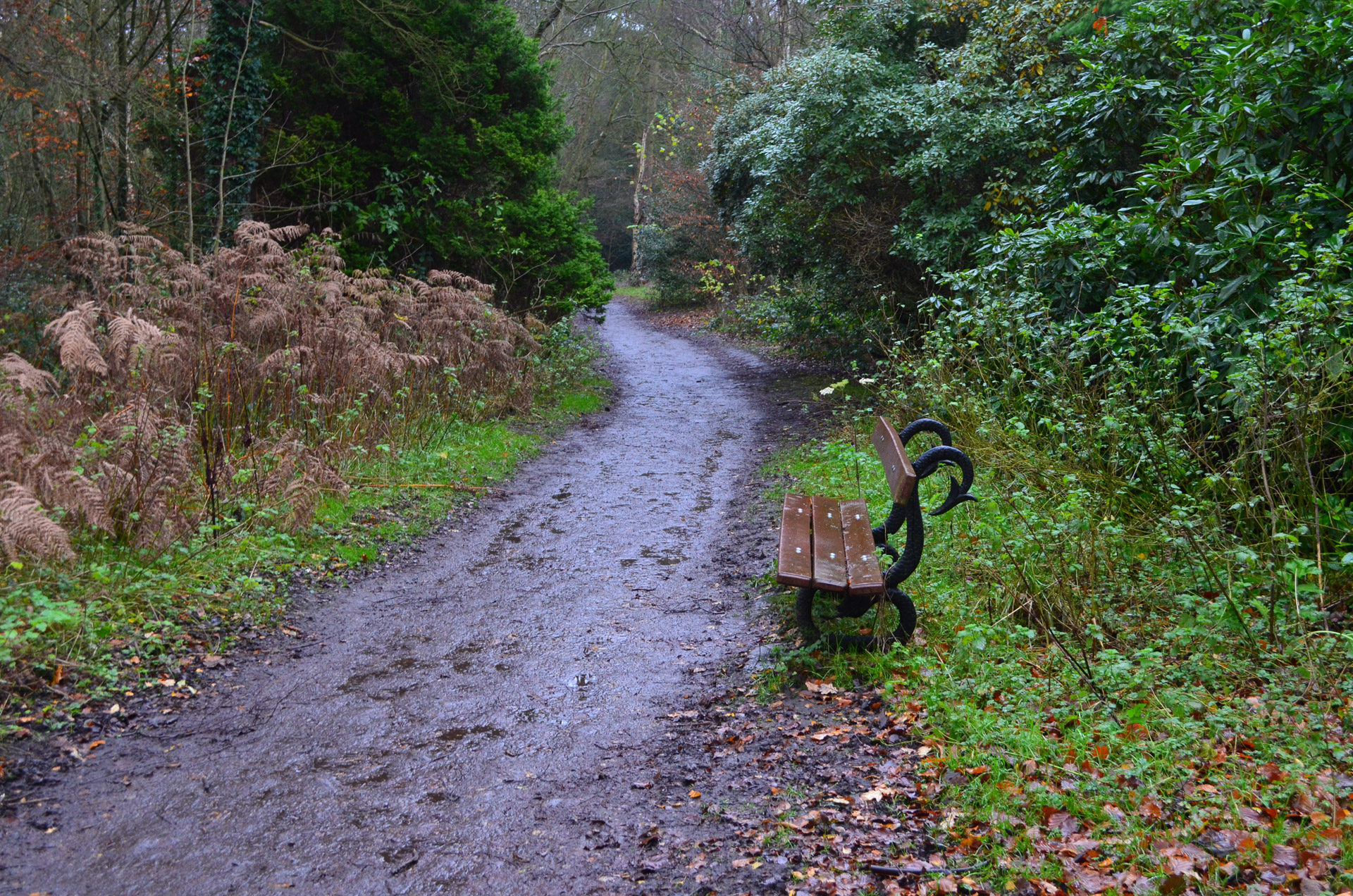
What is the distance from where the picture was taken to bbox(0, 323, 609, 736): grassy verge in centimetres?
420

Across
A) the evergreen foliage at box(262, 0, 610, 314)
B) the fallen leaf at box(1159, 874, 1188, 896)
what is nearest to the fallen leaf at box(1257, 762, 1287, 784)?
the fallen leaf at box(1159, 874, 1188, 896)

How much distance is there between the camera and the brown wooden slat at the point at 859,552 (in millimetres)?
4348

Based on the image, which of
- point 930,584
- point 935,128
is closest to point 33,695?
point 930,584

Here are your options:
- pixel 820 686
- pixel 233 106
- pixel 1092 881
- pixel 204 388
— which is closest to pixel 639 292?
pixel 233 106

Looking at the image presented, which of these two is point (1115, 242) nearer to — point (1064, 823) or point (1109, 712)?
point (1109, 712)

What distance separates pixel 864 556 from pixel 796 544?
401mm

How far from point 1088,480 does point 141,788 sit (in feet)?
17.9

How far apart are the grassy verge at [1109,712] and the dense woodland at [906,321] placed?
0.07ft

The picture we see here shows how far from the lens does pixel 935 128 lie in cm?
1147

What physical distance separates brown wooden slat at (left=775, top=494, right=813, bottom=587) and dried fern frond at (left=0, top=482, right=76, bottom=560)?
356 cm

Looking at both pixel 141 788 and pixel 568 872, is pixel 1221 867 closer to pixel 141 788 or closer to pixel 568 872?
pixel 568 872

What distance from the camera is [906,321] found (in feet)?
44.2

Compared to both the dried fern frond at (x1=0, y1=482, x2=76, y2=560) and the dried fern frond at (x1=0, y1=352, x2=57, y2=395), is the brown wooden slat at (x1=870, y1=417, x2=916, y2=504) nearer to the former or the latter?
the dried fern frond at (x1=0, y1=482, x2=76, y2=560)

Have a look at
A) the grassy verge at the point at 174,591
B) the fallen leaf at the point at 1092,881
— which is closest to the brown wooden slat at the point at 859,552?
the fallen leaf at the point at 1092,881
